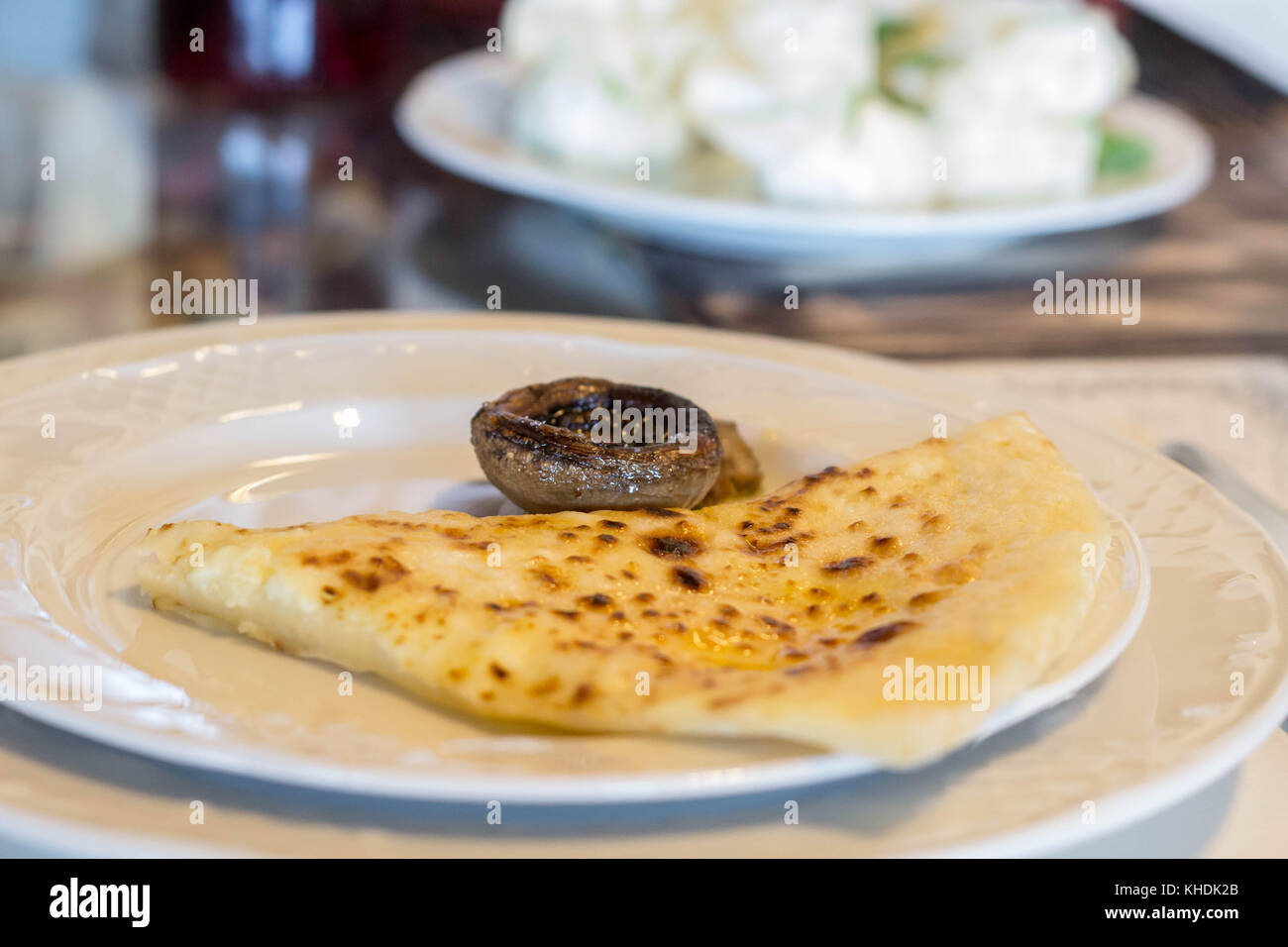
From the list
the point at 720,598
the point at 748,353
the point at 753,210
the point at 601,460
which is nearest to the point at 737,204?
the point at 753,210

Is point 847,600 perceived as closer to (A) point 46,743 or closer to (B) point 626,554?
(B) point 626,554

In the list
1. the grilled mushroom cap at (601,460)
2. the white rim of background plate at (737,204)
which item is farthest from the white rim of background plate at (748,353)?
the white rim of background plate at (737,204)

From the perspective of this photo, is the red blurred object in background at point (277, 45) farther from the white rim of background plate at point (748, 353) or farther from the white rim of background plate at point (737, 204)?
the white rim of background plate at point (748, 353)

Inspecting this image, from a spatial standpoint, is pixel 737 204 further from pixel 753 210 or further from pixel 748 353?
pixel 748 353

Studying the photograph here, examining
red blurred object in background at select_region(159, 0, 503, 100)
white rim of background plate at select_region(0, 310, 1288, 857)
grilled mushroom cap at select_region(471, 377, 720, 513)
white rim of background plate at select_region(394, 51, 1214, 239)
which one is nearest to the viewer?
white rim of background plate at select_region(0, 310, 1288, 857)

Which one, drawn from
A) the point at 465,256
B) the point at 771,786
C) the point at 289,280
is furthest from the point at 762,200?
the point at 771,786

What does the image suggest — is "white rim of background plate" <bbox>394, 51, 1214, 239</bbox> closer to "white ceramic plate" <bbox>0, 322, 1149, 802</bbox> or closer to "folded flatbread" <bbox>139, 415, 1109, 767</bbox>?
"white ceramic plate" <bbox>0, 322, 1149, 802</bbox>

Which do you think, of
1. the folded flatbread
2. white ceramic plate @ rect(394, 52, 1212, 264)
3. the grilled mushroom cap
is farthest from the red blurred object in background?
the folded flatbread
